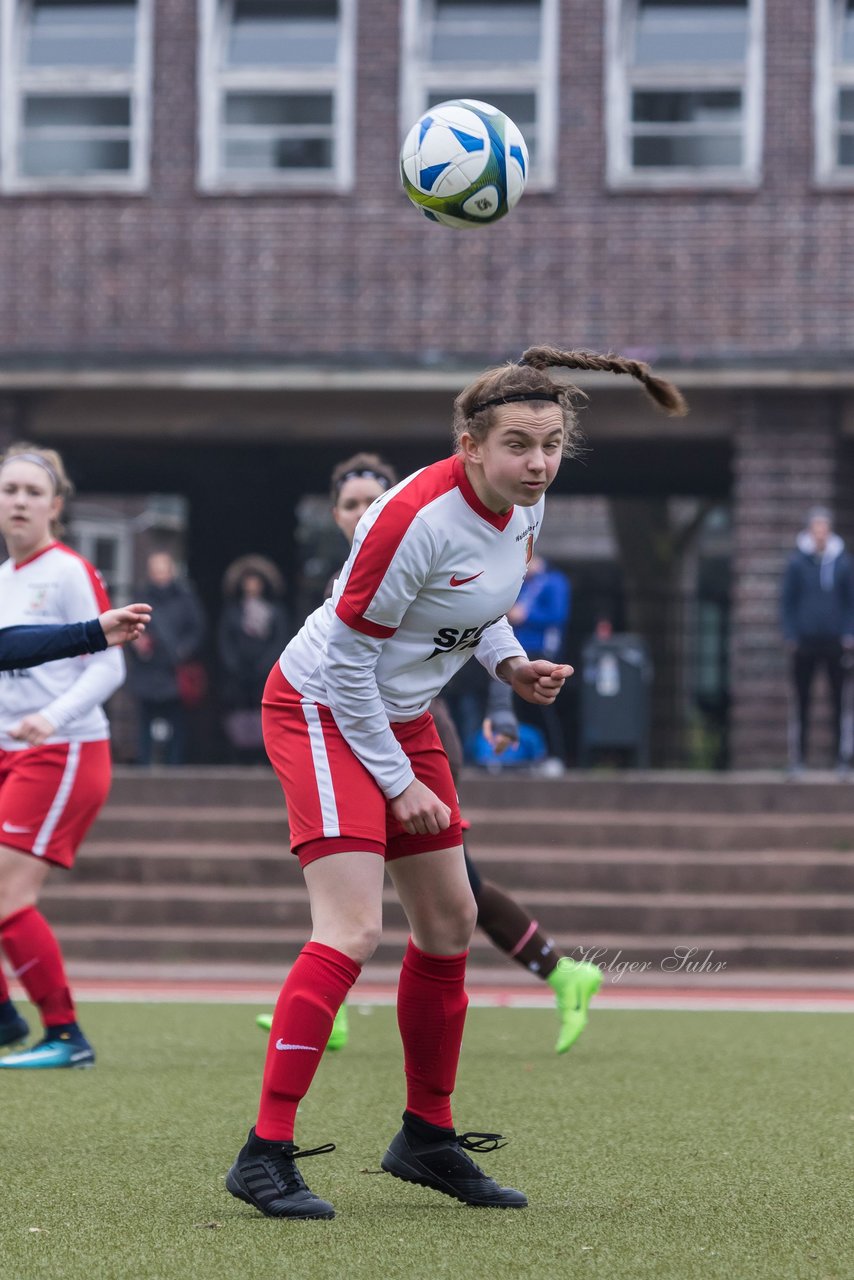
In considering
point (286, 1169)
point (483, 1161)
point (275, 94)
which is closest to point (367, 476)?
point (483, 1161)

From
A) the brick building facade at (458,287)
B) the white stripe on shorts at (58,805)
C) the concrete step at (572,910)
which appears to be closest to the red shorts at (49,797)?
the white stripe on shorts at (58,805)

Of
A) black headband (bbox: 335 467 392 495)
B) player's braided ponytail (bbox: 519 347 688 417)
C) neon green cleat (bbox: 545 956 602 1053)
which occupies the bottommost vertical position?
neon green cleat (bbox: 545 956 602 1053)

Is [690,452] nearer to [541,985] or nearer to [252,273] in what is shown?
[252,273]

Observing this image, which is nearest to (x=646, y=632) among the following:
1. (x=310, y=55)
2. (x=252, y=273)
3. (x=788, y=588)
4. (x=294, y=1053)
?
(x=788, y=588)

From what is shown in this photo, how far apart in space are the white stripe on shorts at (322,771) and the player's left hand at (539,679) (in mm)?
489

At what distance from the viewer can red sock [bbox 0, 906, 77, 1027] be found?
24.0 ft

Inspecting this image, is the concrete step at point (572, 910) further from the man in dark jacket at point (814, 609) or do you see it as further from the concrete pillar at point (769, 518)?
the concrete pillar at point (769, 518)

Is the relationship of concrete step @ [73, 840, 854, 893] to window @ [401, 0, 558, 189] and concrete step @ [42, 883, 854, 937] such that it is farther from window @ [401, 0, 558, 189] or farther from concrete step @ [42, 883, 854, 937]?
window @ [401, 0, 558, 189]

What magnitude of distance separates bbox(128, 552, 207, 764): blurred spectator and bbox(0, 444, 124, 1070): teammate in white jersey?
759cm

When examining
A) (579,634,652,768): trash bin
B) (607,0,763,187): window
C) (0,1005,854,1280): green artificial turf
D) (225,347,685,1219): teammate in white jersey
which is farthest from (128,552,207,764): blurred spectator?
(225,347,685,1219): teammate in white jersey

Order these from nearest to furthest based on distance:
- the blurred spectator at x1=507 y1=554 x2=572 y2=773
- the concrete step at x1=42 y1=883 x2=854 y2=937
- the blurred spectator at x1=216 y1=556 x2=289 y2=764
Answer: the concrete step at x1=42 y1=883 x2=854 y2=937, the blurred spectator at x1=507 y1=554 x2=572 y2=773, the blurred spectator at x1=216 y1=556 x2=289 y2=764

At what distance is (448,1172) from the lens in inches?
193

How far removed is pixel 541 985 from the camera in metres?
11.2

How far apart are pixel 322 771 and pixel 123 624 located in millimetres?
866
